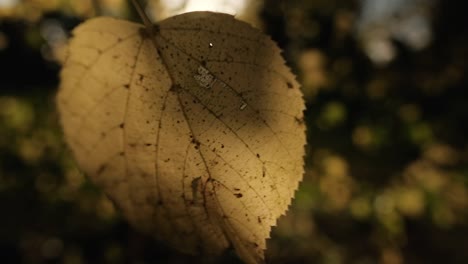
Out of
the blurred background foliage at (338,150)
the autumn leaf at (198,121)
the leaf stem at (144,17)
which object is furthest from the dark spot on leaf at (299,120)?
the blurred background foliage at (338,150)

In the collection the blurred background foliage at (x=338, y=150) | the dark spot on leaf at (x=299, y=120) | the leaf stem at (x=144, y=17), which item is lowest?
the dark spot on leaf at (x=299, y=120)

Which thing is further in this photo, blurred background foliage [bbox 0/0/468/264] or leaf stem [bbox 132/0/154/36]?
blurred background foliage [bbox 0/0/468/264]

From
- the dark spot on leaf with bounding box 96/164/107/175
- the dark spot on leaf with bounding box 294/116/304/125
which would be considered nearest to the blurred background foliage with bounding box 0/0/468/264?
the dark spot on leaf with bounding box 96/164/107/175

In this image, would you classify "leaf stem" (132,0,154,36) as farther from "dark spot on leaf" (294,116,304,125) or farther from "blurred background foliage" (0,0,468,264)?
"blurred background foliage" (0,0,468,264)

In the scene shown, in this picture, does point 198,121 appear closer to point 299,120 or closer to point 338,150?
point 299,120

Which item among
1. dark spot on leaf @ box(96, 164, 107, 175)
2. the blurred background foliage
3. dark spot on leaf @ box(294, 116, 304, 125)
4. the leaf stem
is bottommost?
dark spot on leaf @ box(96, 164, 107, 175)

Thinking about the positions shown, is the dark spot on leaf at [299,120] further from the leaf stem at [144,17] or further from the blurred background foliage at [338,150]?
the blurred background foliage at [338,150]
